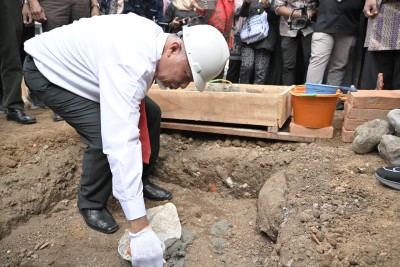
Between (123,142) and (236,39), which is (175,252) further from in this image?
(236,39)

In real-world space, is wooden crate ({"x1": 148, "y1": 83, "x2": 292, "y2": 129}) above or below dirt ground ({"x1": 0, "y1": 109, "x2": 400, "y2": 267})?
above

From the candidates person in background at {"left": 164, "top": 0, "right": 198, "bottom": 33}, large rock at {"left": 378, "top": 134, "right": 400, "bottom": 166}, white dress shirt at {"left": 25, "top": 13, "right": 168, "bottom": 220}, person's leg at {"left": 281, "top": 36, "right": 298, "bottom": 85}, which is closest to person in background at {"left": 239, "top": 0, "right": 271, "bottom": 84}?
person's leg at {"left": 281, "top": 36, "right": 298, "bottom": 85}

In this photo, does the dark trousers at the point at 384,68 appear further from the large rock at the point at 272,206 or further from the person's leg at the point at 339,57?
the large rock at the point at 272,206

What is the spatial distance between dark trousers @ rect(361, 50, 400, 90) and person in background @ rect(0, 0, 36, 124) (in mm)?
3361

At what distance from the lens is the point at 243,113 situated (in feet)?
10.2

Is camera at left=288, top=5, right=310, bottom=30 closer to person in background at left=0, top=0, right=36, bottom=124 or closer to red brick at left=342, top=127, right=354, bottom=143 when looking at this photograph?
red brick at left=342, top=127, right=354, bottom=143

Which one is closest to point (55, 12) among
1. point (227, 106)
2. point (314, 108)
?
point (227, 106)

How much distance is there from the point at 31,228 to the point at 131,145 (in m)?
1.28

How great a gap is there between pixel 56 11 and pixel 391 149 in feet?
10.8

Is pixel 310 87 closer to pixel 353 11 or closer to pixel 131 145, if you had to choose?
pixel 353 11

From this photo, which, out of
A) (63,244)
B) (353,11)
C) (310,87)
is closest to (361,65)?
(353,11)

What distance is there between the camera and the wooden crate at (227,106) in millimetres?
3023

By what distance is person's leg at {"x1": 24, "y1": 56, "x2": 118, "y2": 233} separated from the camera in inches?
90.6

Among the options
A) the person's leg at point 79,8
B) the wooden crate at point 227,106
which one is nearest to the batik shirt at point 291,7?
the wooden crate at point 227,106
